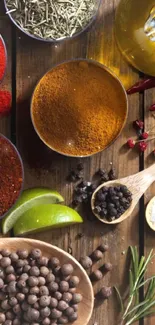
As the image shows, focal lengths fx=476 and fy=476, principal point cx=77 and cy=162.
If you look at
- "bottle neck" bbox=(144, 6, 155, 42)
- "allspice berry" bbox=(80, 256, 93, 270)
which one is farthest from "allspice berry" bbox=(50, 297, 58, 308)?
"bottle neck" bbox=(144, 6, 155, 42)

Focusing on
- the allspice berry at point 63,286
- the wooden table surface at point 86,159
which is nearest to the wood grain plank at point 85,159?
the wooden table surface at point 86,159

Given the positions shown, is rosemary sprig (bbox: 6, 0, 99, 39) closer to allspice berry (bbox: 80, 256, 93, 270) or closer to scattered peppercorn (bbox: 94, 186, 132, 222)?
scattered peppercorn (bbox: 94, 186, 132, 222)

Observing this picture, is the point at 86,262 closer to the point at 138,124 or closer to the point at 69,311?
the point at 69,311

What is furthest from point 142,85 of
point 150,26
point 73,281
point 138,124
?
point 73,281

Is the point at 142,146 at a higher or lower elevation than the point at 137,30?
lower

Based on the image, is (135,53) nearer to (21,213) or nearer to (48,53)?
(48,53)

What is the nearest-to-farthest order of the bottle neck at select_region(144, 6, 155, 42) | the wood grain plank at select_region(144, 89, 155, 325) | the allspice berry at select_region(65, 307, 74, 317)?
the bottle neck at select_region(144, 6, 155, 42) → the allspice berry at select_region(65, 307, 74, 317) → the wood grain plank at select_region(144, 89, 155, 325)
